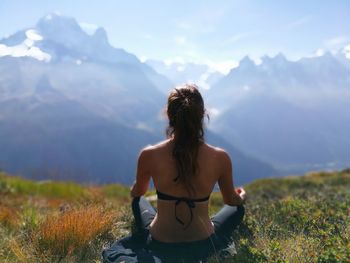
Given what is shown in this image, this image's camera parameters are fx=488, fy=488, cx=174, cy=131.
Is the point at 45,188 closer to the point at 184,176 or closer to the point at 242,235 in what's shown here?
the point at 242,235

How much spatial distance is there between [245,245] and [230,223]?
1.30 metres

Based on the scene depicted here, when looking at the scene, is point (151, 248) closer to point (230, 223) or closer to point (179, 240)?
point (179, 240)

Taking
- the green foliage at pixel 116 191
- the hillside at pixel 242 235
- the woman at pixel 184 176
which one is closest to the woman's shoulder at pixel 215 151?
the woman at pixel 184 176

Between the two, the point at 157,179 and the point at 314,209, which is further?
the point at 314,209

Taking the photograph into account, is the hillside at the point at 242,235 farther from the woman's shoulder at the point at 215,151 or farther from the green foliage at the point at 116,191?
the green foliage at the point at 116,191

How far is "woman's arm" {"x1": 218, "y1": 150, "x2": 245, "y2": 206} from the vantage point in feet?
17.0

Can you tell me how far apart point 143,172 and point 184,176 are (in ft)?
1.64

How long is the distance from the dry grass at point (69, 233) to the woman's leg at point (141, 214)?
42 centimetres

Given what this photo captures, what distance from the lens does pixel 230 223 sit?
5.90m

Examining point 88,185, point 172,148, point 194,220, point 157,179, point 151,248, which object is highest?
point 172,148

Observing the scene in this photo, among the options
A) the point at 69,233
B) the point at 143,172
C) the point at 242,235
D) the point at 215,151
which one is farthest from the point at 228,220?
the point at 69,233

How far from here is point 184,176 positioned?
500 cm

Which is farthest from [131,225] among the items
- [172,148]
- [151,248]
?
[172,148]

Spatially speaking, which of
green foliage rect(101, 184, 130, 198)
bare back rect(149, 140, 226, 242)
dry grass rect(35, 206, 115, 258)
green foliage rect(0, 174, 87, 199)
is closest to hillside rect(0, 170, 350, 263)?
dry grass rect(35, 206, 115, 258)
